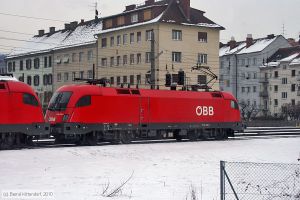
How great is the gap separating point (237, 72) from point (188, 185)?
84219mm

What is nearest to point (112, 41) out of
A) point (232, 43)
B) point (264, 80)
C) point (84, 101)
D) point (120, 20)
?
point (120, 20)

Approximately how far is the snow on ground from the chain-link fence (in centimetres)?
57

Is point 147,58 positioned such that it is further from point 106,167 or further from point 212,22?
point 106,167

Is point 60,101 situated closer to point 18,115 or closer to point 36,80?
point 18,115

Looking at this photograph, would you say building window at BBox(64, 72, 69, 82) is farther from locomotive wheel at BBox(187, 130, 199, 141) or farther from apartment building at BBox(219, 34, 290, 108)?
locomotive wheel at BBox(187, 130, 199, 141)

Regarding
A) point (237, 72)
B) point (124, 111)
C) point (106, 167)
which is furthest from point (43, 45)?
point (106, 167)

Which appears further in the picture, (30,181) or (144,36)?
(144,36)

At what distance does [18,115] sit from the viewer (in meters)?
24.5

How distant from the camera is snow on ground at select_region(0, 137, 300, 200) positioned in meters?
13.1

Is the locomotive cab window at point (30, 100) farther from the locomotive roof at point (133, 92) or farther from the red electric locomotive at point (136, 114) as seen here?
the locomotive roof at point (133, 92)

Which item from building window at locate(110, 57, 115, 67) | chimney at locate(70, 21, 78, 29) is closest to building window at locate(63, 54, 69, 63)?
chimney at locate(70, 21, 78, 29)

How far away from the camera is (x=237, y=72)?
96.6 m

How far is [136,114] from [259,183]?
15418mm

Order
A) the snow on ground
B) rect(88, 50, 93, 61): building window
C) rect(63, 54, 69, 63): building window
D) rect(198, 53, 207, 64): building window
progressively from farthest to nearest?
1. rect(63, 54, 69, 63): building window
2. rect(88, 50, 93, 61): building window
3. rect(198, 53, 207, 64): building window
4. the snow on ground
